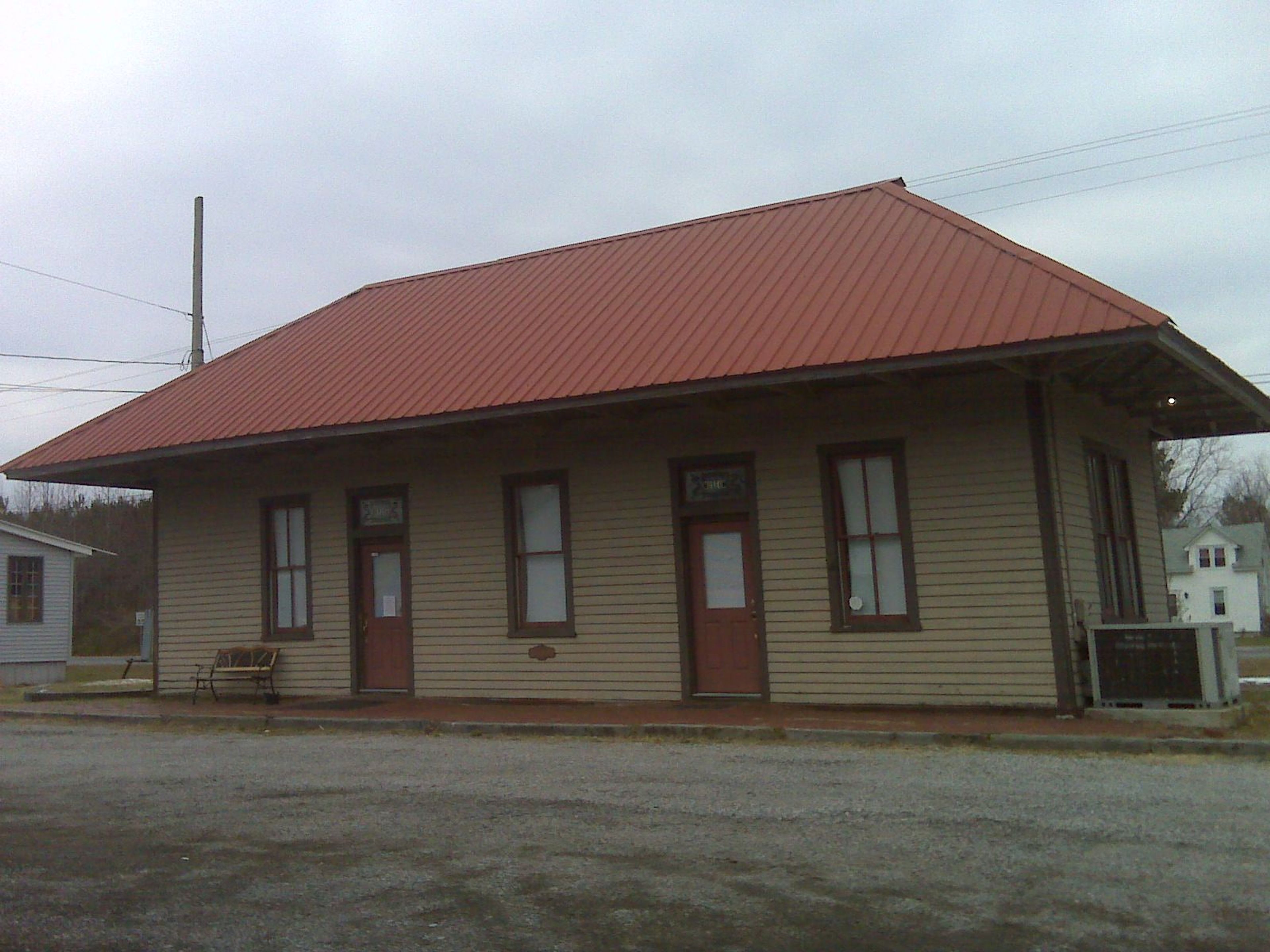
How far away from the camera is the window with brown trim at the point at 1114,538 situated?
14.1m

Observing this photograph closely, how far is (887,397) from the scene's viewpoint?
13.5 m

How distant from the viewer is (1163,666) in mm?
12016

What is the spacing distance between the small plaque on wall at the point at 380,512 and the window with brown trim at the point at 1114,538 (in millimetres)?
8361

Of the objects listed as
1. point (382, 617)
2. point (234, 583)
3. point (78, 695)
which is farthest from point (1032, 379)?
point (78, 695)

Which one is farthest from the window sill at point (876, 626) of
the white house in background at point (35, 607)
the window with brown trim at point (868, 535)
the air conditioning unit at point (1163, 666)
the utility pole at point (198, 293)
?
the white house in background at point (35, 607)

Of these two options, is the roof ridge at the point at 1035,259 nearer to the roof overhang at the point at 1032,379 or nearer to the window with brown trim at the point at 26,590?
the roof overhang at the point at 1032,379

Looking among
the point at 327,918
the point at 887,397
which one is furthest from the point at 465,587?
the point at 327,918

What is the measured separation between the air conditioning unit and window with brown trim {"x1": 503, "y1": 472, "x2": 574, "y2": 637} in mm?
6018

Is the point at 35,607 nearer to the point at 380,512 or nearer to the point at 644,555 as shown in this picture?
the point at 380,512

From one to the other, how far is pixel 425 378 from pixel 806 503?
5.10 m

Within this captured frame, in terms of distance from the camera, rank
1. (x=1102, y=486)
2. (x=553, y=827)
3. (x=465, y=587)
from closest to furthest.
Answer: (x=553, y=827)
(x=1102, y=486)
(x=465, y=587)

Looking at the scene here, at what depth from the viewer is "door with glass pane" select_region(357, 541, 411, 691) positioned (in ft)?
54.1

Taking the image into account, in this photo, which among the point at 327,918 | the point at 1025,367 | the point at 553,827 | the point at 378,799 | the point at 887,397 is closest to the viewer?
the point at 327,918

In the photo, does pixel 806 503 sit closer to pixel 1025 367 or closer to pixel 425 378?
pixel 1025 367
